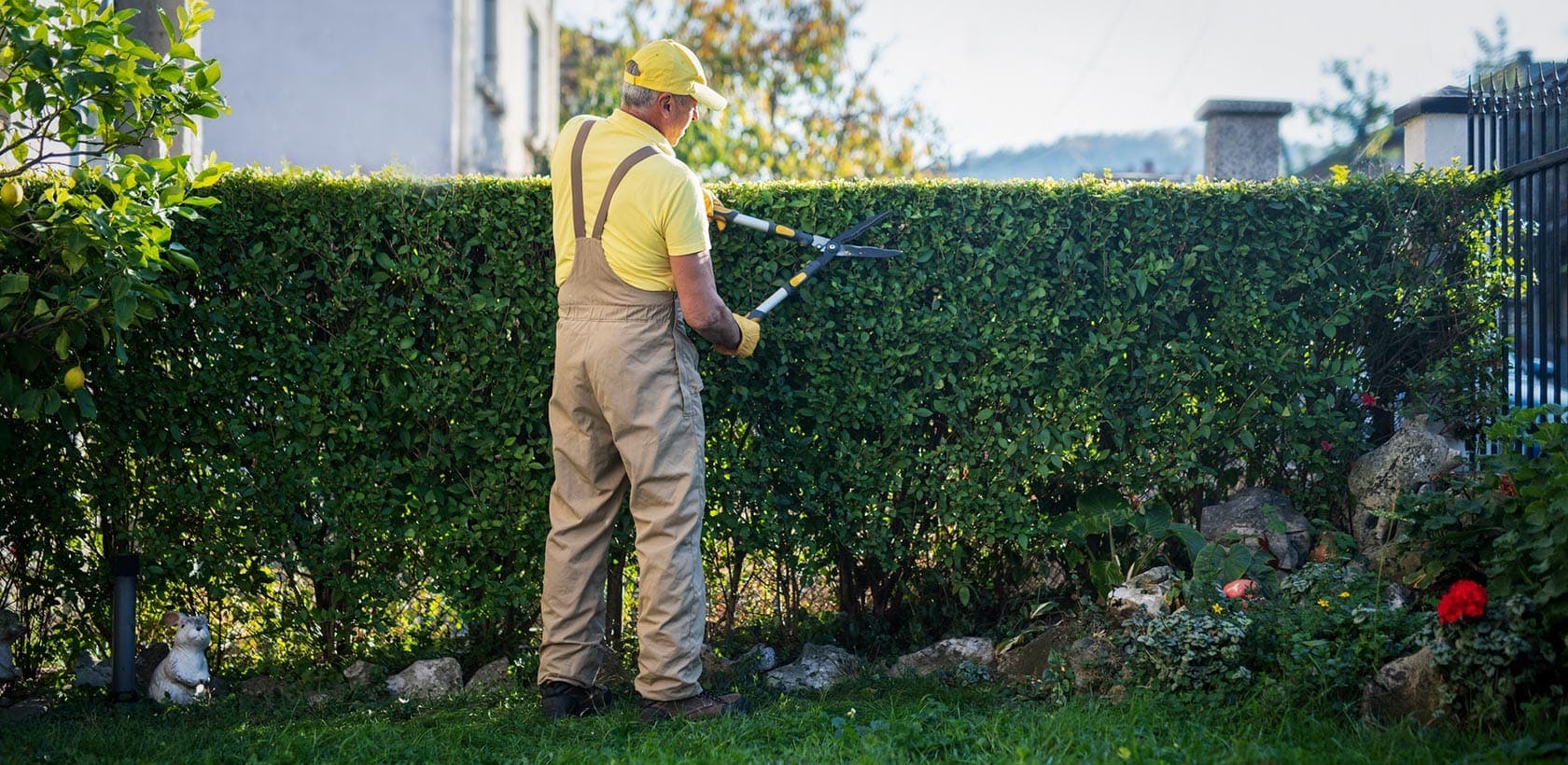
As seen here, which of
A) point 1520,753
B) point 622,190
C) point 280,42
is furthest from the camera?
point 280,42

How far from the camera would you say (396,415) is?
15.1 ft

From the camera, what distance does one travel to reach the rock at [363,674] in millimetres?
4641

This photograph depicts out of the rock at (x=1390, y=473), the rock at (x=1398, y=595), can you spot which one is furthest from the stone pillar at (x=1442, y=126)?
the rock at (x=1398, y=595)

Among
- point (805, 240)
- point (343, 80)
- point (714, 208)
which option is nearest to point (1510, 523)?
point (805, 240)

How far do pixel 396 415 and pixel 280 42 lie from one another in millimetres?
7013

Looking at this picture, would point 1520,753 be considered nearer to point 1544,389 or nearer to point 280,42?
point 1544,389

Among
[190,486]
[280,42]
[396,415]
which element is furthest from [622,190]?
[280,42]

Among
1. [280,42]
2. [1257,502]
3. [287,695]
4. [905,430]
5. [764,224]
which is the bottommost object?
[287,695]

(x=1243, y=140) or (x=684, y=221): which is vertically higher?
(x=1243, y=140)

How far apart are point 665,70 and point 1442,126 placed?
396 cm

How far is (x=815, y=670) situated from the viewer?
4.68m

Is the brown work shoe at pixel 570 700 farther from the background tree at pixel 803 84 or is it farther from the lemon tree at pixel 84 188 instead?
the background tree at pixel 803 84

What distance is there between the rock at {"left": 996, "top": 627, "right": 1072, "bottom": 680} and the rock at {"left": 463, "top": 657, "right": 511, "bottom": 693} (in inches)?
73.4

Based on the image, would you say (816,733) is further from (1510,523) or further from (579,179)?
(1510,523)
